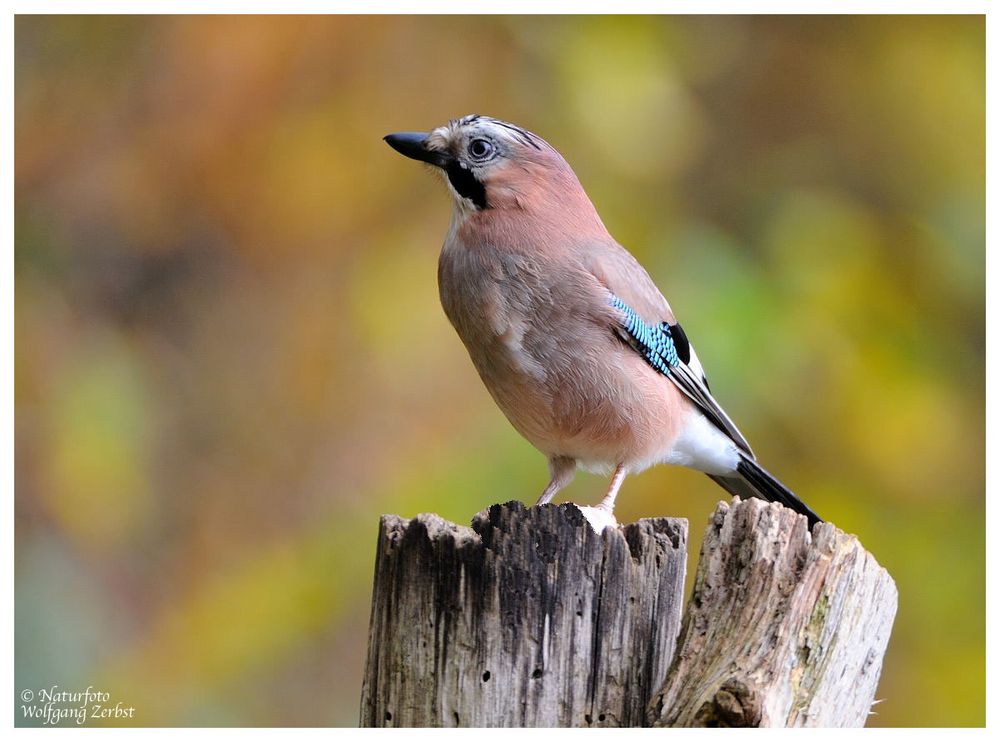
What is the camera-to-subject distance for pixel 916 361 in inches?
253

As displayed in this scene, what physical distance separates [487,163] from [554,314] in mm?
692

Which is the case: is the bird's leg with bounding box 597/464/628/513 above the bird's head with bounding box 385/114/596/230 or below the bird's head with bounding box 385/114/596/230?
below

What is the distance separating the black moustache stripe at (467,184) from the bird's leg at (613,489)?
1.13 meters

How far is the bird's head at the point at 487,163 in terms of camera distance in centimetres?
443

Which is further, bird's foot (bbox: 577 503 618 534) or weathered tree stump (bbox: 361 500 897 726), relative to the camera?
bird's foot (bbox: 577 503 618 534)

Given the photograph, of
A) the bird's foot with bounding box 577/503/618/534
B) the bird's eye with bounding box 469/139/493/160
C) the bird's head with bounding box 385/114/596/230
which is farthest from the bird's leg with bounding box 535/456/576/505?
the bird's eye with bounding box 469/139/493/160

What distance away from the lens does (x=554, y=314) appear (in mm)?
4188

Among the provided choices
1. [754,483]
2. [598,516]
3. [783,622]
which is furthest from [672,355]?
[783,622]

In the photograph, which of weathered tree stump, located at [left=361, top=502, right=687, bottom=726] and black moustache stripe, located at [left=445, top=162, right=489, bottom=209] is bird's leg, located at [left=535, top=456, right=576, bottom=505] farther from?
weathered tree stump, located at [left=361, top=502, right=687, bottom=726]

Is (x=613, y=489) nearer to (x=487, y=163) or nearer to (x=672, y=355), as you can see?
(x=672, y=355)

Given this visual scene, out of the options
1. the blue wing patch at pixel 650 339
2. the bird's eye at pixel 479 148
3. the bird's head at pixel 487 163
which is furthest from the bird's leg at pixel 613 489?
the bird's eye at pixel 479 148

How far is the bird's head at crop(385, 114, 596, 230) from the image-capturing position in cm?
443

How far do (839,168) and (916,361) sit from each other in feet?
4.10

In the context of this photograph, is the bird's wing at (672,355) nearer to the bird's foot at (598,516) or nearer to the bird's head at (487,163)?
the bird's head at (487,163)
